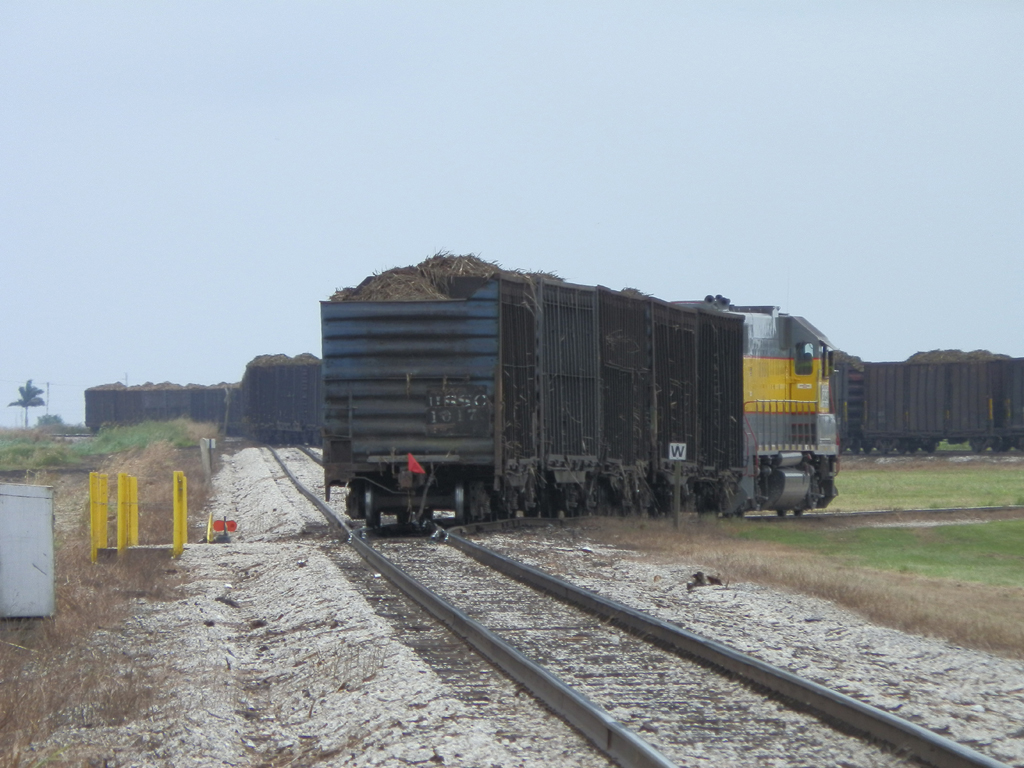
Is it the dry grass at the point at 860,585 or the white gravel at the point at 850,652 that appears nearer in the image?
the white gravel at the point at 850,652

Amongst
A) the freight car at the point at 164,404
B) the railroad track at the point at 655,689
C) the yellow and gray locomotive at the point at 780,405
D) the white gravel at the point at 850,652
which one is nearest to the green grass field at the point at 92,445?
the freight car at the point at 164,404

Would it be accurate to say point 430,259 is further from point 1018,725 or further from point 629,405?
point 1018,725

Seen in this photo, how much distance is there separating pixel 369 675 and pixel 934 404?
4653 cm

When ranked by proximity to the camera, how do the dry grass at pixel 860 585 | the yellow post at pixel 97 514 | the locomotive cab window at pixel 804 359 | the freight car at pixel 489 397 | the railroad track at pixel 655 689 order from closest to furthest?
the railroad track at pixel 655 689, the dry grass at pixel 860 585, the yellow post at pixel 97 514, the freight car at pixel 489 397, the locomotive cab window at pixel 804 359

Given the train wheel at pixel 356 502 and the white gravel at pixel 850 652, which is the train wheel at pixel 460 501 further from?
the white gravel at pixel 850 652

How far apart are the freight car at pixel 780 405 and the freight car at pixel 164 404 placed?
5641cm

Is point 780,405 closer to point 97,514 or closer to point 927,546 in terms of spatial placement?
point 927,546

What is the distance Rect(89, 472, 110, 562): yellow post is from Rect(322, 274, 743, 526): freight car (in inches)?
118

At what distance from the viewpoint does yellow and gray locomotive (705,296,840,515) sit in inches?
926

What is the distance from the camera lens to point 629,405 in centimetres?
1988

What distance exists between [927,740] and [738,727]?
3.35 feet

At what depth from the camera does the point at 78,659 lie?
8336mm

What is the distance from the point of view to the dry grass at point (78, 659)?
21.8ft

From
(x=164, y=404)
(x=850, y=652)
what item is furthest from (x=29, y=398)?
(x=850, y=652)
